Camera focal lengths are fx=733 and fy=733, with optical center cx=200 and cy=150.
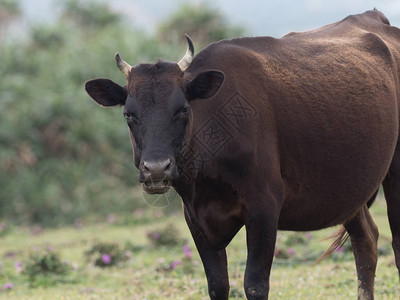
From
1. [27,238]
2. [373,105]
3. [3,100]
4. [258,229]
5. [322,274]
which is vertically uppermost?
[373,105]

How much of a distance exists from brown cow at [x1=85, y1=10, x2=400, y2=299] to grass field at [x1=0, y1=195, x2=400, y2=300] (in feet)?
4.98

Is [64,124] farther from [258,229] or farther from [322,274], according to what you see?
[258,229]

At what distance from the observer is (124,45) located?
19422 mm

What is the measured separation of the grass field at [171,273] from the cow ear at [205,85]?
2463 mm

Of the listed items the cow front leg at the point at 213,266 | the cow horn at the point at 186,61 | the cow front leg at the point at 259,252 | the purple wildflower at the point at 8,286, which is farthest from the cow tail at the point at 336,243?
the purple wildflower at the point at 8,286

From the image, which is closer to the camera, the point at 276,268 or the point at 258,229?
the point at 258,229

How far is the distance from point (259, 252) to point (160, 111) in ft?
4.00

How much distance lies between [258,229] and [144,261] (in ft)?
17.3

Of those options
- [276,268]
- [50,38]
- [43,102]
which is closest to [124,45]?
[43,102]

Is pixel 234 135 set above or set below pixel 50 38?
above

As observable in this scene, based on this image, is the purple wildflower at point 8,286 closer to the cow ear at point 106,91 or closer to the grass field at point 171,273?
the grass field at point 171,273

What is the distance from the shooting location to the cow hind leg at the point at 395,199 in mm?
6438

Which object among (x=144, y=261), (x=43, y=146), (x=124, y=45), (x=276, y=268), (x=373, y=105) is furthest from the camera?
→ (x=124, y=45)

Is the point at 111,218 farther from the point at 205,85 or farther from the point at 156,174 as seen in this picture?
the point at 156,174
